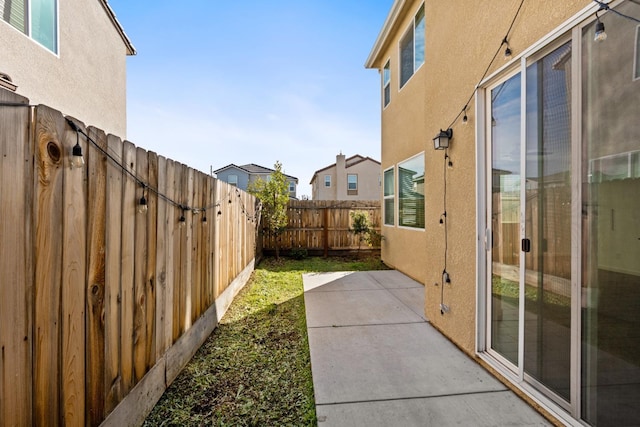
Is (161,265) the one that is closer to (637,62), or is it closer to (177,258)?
(177,258)

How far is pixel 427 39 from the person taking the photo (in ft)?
12.9

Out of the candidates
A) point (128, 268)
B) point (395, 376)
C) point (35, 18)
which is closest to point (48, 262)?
point (128, 268)

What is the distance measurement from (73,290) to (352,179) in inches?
1016

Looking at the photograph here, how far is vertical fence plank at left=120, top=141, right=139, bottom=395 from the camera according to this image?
1.90 m

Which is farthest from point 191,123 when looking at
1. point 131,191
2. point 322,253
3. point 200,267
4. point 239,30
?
point 131,191

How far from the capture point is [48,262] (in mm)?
1301

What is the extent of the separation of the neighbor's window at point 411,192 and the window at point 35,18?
23.7 feet

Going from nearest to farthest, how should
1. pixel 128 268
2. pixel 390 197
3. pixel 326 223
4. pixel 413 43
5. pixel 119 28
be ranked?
pixel 128 268 → pixel 413 43 → pixel 390 197 → pixel 119 28 → pixel 326 223

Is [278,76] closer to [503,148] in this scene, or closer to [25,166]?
[503,148]

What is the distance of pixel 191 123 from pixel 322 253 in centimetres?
831

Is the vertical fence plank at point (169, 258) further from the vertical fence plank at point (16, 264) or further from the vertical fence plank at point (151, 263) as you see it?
the vertical fence plank at point (16, 264)

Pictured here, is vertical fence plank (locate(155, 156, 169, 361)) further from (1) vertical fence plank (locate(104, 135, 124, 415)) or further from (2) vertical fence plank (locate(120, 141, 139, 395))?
(1) vertical fence plank (locate(104, 135, 124, 415))

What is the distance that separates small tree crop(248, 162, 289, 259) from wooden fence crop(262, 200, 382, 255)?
0.94m

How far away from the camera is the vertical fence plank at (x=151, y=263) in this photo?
7.30 feet
